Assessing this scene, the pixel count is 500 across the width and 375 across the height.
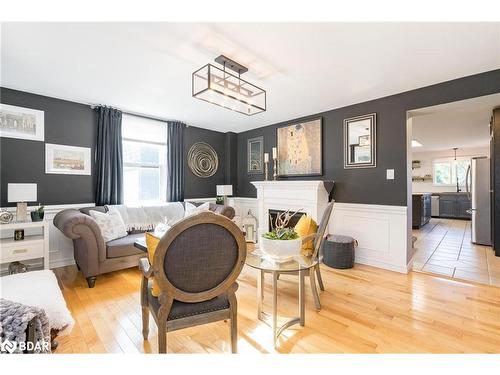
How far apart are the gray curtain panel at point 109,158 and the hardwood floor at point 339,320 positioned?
50.9 inches

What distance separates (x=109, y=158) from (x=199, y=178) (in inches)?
69.7

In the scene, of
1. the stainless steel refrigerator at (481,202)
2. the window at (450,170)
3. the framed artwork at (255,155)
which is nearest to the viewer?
the stainless steel refrigerator at (481,202)

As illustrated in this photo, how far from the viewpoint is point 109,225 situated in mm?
3143

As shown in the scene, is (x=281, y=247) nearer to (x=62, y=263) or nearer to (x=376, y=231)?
(x=376, y=231)

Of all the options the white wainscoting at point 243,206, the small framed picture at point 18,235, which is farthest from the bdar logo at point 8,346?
the white wainscoting at point 243,206

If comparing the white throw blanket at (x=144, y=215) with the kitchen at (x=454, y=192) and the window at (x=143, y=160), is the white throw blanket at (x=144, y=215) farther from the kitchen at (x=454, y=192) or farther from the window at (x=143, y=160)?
the kitchen at (x=454, y=192)

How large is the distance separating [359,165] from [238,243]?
2930mm

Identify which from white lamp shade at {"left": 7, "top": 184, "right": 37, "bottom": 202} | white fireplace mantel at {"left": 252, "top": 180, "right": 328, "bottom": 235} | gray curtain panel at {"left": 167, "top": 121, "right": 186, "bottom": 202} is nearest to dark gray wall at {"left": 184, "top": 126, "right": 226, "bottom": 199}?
gray curtain panel at {"left": 167, "top": 121, "right": 186, "bottom": 202}

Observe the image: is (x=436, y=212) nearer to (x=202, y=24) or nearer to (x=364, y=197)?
(x=364, y=197)

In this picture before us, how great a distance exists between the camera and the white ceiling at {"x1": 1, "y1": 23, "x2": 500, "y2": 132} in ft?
6.24

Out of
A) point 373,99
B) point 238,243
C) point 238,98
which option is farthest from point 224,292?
point 373,99

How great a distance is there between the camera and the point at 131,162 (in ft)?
13.8

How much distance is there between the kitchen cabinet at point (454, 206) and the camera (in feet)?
24.5

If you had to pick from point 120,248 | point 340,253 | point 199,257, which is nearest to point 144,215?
point 120,248
